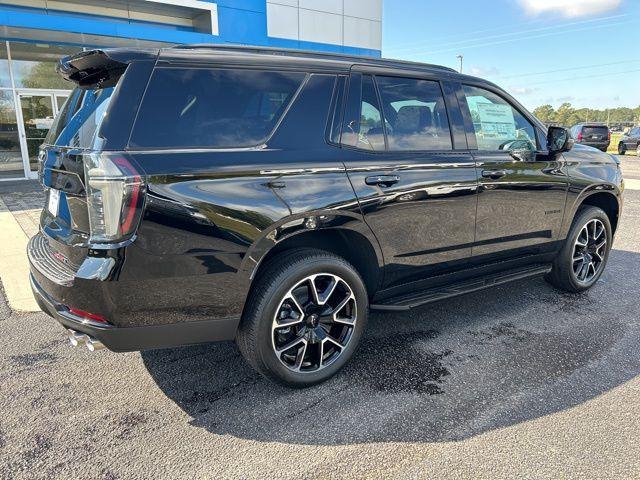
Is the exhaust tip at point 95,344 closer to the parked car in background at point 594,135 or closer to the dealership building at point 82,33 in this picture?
the dealership building at point 82,33

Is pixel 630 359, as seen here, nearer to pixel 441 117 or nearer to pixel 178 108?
pixel 441 117

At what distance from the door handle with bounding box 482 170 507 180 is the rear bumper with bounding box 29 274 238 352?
7.15 ft

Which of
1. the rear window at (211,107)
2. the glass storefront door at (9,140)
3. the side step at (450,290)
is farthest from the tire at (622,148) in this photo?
the rear window at (211,107)

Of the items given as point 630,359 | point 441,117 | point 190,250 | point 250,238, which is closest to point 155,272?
point 190,250

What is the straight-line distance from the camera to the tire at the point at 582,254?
442 centimetres

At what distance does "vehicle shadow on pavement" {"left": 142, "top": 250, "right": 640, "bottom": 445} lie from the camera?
2.59 metres

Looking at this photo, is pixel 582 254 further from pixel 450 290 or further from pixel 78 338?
pixel 78 338

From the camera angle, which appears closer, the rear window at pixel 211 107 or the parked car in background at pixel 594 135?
the rear window at pixel 211 107

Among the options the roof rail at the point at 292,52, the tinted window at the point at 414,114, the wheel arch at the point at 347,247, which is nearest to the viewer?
the roof rail at the point at 292,52

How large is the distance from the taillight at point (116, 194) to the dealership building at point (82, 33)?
366 inches

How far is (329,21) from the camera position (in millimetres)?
16609

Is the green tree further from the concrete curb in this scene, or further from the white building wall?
the concrete curb

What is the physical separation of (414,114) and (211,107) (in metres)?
1.52

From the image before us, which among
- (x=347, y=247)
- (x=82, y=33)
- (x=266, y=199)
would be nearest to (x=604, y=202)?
(x=347, y=247)
